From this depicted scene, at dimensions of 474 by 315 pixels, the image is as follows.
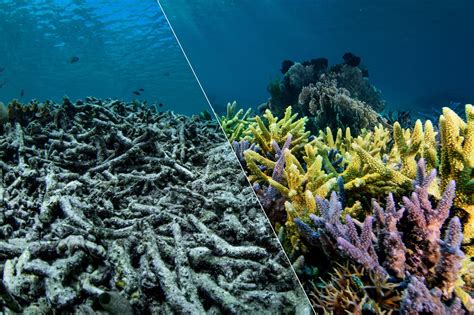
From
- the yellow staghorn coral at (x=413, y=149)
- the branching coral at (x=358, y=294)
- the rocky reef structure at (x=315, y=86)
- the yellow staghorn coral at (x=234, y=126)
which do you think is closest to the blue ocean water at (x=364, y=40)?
the rocky reef structure at (x=315, y=86)

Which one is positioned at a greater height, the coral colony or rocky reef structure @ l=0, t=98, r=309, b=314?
the coral colony

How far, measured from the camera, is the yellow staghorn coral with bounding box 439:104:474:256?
1336mm

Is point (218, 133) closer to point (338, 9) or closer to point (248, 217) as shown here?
point (248, 217)

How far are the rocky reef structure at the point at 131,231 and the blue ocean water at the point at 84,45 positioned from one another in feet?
57.4

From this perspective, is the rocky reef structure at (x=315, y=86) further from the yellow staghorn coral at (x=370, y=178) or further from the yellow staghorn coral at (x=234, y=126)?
the yellow staghorn coral at (x=370, y=178)

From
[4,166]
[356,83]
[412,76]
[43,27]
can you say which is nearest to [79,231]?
[4,166]

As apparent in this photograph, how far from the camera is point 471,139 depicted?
1414 millimetres

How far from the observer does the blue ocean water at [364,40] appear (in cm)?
2180

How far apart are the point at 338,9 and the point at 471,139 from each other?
4618 cm

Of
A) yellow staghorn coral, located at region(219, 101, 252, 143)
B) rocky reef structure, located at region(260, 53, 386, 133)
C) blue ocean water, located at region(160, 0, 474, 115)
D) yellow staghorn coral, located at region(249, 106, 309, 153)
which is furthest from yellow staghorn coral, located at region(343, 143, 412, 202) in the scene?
blue ocean water, located at region(160, 0, 474, 115)

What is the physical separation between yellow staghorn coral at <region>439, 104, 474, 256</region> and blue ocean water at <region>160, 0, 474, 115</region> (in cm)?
1117

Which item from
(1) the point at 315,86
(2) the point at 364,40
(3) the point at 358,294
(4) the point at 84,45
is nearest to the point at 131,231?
(3) the point at 358,294

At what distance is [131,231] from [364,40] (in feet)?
177

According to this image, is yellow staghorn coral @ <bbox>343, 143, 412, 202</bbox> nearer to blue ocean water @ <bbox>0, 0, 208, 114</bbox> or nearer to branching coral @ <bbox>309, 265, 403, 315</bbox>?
branching coral @ <bbox>309, 265, 403, 315</bbox>
